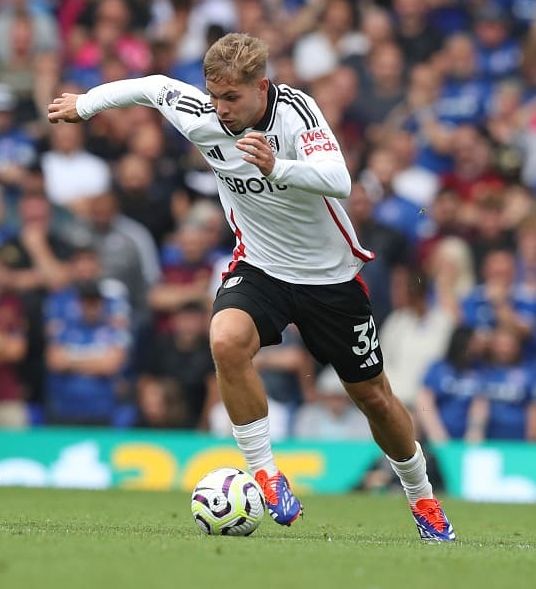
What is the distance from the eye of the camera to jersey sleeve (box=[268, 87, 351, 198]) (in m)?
7.17

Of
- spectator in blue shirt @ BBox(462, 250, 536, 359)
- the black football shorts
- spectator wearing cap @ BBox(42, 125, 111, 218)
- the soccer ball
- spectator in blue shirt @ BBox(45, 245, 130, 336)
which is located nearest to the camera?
the soccer ball

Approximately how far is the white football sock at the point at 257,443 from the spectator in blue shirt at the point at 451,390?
21.1 ft

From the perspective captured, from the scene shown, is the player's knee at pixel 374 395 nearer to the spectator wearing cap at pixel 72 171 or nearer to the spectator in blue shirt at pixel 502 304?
the spectator in blue shirt at pixel 502 304

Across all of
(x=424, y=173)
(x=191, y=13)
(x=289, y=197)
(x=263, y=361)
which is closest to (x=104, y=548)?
(x=289, y=197)

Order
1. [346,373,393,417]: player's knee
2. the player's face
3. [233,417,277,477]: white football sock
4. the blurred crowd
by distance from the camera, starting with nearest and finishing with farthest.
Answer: the player's face → [233,417,277,477]: white football sock → [346,373,393,417]: player's knee → the blurred crowd

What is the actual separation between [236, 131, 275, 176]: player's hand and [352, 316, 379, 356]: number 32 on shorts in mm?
1253

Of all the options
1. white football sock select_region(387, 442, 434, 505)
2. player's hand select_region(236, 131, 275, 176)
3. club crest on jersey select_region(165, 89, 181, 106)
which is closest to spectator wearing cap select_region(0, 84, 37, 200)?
club crest on jersey select_region(165, 89, 181, 106)

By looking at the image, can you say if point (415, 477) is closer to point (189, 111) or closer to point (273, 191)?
point (273, 191)

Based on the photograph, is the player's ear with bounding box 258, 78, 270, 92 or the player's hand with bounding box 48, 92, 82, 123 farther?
the player's hand with bounding box 48, 92, 82, 123

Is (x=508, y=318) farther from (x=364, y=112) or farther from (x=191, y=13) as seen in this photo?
(x=191, y=13)

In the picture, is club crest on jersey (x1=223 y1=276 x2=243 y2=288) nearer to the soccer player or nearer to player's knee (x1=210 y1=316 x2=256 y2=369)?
the soccer player

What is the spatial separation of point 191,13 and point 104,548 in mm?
12563

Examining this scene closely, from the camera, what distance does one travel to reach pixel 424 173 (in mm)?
16062

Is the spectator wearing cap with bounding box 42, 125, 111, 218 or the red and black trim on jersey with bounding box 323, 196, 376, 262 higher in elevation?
the red and black trim on jersey with bounding box 323, 196, 376, 262
